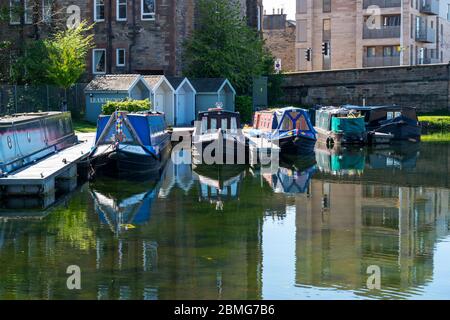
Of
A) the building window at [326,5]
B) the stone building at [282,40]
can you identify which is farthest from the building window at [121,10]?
the stone building at [282,40]

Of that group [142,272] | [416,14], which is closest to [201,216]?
[142,272]

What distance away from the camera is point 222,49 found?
53.2 metres

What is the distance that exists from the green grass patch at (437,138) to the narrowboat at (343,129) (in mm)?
4972

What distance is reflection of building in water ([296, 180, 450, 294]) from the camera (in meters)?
14.5

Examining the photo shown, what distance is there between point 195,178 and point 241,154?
4.63 metres

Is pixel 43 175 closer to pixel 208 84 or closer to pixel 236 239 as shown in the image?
pixel 236 239

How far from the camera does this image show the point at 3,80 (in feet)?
156

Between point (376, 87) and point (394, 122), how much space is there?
49.3 ft

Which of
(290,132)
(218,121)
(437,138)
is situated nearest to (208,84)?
(437,138)

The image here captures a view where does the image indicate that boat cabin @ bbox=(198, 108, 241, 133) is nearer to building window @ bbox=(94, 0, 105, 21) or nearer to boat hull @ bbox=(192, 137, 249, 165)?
boat hull @ bbox=(192, 137, 249, 165)

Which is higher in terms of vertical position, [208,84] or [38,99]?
[208,84]

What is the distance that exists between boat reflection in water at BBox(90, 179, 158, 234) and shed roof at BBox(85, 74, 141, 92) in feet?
59.1

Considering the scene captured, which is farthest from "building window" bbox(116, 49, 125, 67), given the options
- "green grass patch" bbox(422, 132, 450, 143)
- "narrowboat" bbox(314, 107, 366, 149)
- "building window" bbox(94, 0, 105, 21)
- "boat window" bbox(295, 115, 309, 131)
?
"boat window" bbox(295, 115, 309, 131)
